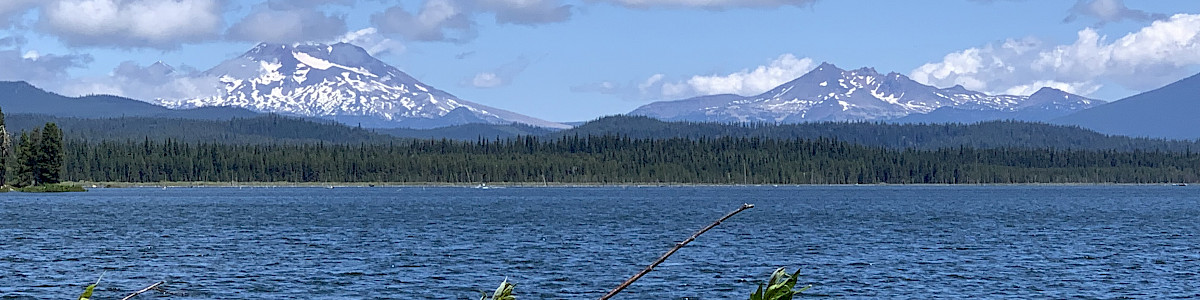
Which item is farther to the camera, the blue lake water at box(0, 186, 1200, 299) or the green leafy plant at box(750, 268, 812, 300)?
the blue lake water at box(0, 186, 1200, 299)

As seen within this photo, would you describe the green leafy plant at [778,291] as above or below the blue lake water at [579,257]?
above

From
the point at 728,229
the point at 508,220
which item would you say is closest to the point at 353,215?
the point at 508,220

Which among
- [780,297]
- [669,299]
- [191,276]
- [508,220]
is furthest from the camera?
[508,220]

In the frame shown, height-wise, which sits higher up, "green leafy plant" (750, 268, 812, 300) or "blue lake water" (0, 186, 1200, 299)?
"green leafy plant" (750, 268, 812, 300)

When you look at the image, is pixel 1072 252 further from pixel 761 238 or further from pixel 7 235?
pixel 7 235

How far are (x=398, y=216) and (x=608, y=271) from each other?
7342 cm

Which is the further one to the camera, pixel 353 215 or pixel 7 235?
pixel 353 215

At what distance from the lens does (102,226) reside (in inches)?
4449

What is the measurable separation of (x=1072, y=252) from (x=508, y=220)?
57.4 meters

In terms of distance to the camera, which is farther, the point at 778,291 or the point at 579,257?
the point at 579,257

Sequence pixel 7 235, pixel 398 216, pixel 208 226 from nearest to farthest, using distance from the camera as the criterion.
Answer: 1. pixel 7 235
2. pixel 208 226
3. pixel 398 216

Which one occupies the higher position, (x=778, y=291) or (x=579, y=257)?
(x=778, y=291)

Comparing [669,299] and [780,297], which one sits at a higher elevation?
[780,297]

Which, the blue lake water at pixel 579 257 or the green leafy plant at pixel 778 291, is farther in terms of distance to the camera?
the blue lake water at pixel 579 257
